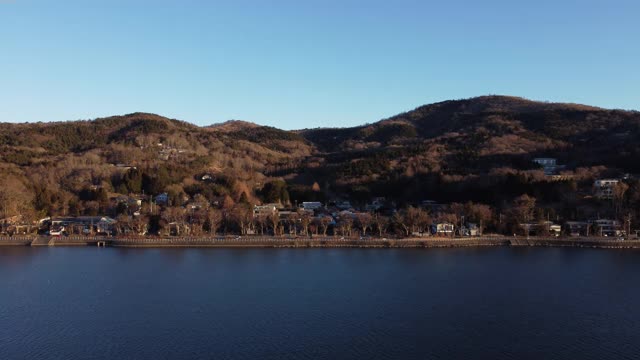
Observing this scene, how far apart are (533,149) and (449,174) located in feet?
37.7

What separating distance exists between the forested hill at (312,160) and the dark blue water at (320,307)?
10339 mm

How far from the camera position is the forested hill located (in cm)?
2947

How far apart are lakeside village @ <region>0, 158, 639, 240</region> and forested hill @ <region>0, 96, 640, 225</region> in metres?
1.79

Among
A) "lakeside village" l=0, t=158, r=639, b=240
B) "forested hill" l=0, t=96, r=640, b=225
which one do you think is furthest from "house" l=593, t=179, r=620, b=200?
"forested hill" l=0, t=96, r=640, b=225

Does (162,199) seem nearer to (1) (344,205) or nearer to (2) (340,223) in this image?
(1) (344,205)

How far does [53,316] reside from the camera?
11805 millimetres

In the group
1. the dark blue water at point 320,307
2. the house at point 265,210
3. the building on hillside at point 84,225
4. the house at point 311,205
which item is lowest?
the dark blue water at point 320,307

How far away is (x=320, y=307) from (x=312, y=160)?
104 feet

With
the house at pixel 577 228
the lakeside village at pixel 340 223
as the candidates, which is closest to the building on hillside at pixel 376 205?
the lakeside village at pixel 340 223

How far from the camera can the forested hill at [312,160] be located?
29.5 m

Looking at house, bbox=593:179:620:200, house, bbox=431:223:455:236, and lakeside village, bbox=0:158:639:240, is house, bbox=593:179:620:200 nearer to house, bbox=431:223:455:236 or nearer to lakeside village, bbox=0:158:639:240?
lakeside village, bbox=0:158:639:240

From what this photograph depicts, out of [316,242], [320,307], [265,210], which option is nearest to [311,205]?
[265,210]

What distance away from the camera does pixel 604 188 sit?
27.4 metres

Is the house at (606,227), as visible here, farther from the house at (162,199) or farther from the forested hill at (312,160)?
the house at (162,199)
